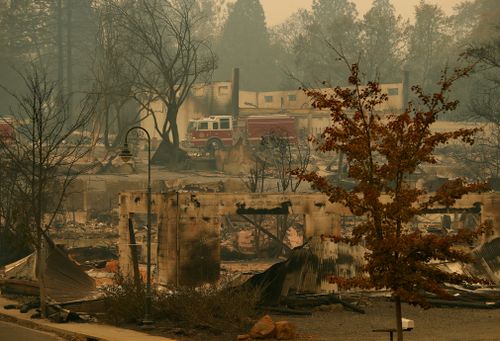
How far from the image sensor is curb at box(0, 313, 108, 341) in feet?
91.1

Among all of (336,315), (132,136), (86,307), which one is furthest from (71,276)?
(132,136)

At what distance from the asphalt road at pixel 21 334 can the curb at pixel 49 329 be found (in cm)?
35

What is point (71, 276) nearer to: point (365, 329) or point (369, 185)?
point (365, 329)

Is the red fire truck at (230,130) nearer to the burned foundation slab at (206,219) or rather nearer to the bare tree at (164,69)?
the bare tree at (164,69)

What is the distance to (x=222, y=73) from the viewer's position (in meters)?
162

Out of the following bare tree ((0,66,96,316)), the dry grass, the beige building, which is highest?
the beige building

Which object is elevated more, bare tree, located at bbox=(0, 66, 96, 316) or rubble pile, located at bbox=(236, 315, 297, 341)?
bare tree, located at bbox=(0, 66, 96, 316)

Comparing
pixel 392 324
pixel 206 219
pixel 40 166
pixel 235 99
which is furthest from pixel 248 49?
pixel 392 324

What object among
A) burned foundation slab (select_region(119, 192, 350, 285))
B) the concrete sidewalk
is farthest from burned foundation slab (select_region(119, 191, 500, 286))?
the concrete sidewalk

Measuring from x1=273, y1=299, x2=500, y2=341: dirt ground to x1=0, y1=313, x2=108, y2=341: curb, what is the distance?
18.7 ft

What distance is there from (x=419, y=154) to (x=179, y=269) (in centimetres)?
2095

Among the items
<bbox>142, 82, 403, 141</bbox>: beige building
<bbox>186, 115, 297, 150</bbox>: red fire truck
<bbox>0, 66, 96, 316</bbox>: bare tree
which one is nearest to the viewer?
<bbox>0, 66, 96, 316</bbox>: bare tree

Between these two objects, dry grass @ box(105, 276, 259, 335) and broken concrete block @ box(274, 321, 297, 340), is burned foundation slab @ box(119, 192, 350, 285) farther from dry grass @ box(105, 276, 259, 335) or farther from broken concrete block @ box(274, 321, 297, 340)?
Answer: broken concrete block @ box(274, 321, 297, 340)

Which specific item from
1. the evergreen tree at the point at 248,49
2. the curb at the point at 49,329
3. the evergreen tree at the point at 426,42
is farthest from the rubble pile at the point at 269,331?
the evergreen tree at the point at 248,49
